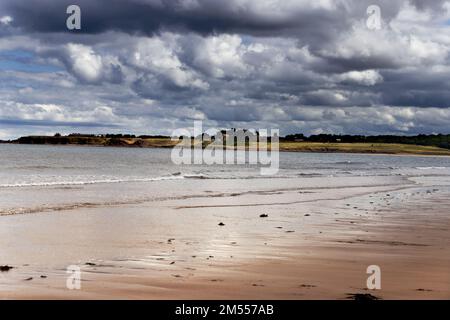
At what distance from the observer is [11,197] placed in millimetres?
23234

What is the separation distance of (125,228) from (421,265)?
26.1 feet

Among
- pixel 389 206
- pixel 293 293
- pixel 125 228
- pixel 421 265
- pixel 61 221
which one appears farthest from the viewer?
pixel 389 206

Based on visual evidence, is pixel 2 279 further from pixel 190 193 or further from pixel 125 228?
pixel 190 193

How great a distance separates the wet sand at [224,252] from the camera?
823cm

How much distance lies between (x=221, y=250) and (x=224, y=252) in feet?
0.82

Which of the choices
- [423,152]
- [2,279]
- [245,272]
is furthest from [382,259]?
[423,152]

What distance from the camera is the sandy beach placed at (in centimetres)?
826

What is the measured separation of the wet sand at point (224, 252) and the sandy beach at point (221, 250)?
2 cm

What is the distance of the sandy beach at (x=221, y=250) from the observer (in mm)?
8260

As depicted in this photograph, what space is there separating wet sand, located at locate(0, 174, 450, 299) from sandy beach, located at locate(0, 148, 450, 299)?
0.9 inches

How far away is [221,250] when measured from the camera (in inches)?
464

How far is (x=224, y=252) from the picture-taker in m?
11.5

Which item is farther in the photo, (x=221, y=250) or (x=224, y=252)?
(x=221, y=250)
